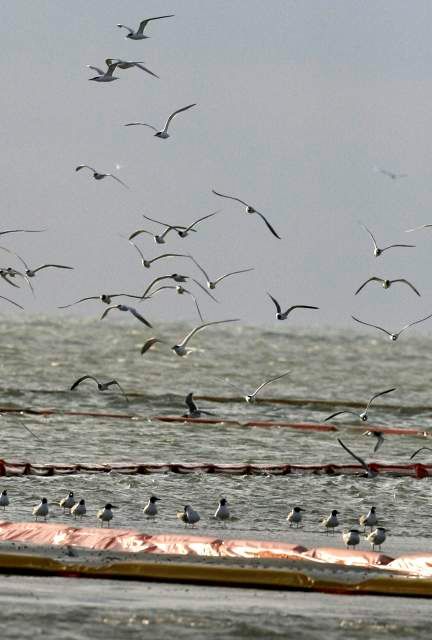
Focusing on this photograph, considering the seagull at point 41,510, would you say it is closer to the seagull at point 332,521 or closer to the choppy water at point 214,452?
the choppy water at point 214,452

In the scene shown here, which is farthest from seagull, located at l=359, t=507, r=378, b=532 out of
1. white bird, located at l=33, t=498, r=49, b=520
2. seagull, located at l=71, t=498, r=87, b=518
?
white bird, located at l=33, t=498, r=49, b=520

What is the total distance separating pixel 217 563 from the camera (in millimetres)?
20609

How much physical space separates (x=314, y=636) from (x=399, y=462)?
20126 mm

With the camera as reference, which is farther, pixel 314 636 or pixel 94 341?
pixel 94 341

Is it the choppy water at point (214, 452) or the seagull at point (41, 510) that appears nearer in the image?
the seagull at point (41, 510)

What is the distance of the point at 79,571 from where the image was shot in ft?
66.2

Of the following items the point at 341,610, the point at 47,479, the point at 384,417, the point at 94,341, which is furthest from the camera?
the point at 94,341

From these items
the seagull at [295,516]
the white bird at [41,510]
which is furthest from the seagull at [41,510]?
the seagull at [295,516]

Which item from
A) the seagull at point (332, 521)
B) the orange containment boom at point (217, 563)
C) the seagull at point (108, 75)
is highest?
the seagull at point (108, 75)

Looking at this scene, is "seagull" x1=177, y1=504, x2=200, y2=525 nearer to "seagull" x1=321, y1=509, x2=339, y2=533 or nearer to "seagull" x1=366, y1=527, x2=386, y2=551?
"seagull" x1=321, y1=509, x2=339, y2=533

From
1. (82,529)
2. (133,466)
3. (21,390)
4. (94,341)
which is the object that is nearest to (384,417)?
(21,390)

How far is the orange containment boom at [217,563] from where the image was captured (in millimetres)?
19953

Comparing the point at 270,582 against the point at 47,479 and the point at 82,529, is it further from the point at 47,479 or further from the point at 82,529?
the point at 47,479

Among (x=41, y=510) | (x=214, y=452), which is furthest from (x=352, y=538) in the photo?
(x=214, y=452)
